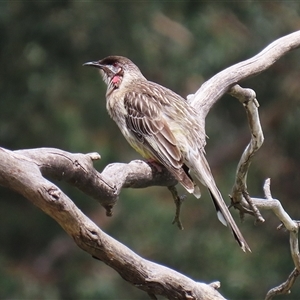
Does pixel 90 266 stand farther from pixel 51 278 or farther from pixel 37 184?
pixel 37 184

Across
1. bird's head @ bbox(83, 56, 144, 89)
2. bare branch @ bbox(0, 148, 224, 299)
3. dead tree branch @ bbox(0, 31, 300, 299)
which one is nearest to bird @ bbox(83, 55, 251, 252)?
bird's head @ bbox(83, 56, 144, 89)

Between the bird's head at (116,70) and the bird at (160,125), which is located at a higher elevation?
the bird's head at (116,70)

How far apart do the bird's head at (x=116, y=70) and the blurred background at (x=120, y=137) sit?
20.7ft

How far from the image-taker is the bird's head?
23.4 feet

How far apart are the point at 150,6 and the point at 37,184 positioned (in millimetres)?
11069

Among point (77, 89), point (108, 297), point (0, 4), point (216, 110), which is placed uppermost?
point (0, 4)

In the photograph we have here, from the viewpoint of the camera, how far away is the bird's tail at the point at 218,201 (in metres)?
5.02

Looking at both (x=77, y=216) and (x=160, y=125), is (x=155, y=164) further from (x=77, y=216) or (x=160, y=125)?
(x=77, y=216)

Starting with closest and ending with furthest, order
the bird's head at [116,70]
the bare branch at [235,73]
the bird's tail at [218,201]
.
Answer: the bird's tail at [218,201], the bare branch at [235,73], the bird's head at [116,70]

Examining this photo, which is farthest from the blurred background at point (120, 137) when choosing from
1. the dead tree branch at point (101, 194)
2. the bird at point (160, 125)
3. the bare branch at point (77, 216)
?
the bare branch at point (77, 216)

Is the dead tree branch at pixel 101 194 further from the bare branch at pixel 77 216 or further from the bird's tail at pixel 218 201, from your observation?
the bird's tail at pixel 218 201

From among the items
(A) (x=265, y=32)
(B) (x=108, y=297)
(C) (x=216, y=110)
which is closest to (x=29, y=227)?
(B) (x=108, y=297)

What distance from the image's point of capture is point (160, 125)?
6.36 meters

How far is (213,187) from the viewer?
18.2ft
